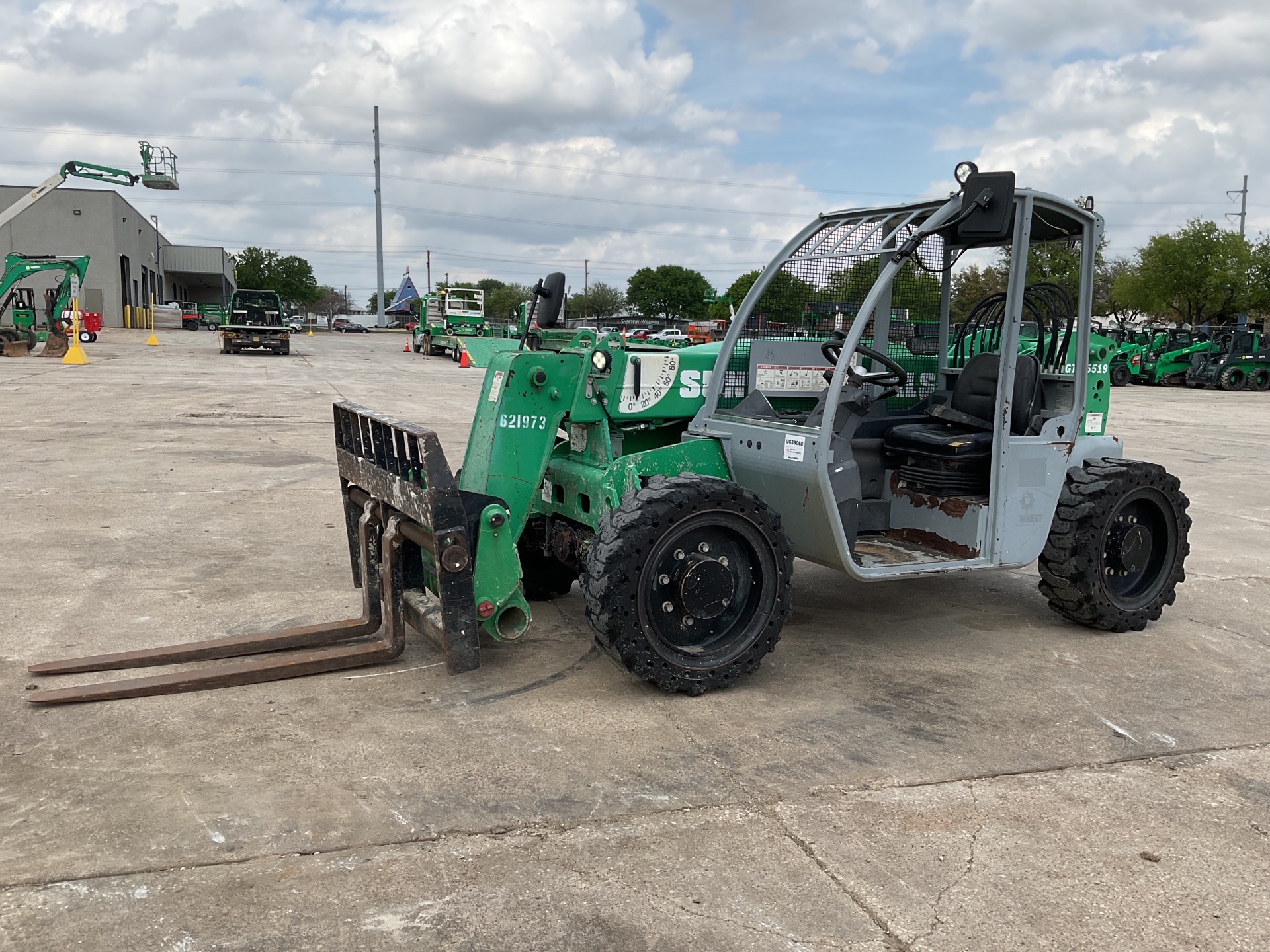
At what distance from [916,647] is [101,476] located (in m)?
7.89

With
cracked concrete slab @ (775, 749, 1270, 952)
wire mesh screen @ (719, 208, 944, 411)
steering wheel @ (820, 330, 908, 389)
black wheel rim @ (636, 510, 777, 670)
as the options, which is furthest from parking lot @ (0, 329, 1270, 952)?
wire mesh screen @ (719, 208, 944, 411)

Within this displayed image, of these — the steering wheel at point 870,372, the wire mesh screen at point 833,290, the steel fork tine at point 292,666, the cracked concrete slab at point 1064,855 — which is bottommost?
the cracked concrete slab at point 1064,855

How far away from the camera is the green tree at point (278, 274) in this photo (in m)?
96.9

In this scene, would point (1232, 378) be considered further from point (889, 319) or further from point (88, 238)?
point (88, 238)

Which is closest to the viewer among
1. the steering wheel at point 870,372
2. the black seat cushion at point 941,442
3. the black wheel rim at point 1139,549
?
the steering wheel at point 870,372

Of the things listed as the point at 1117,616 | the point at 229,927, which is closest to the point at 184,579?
the point at 229,927

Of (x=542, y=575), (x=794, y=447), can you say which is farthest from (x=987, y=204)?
(x=542, y=575)

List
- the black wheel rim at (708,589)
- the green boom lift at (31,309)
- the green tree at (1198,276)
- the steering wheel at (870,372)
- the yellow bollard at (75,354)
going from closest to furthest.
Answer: the black wheel rim at (708,589) < the steering wheel at (870,372) < the yellow bollard at (75,354) < the green boom lift at (31,309) < the green tree at (1198,276)

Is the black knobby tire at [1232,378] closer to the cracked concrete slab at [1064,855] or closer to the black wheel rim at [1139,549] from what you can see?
the black wheel rim at [1139,549]

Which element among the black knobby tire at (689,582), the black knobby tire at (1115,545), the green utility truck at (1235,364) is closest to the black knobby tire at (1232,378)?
the green utility truck at (1235,364)

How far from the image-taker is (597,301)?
8975 cm

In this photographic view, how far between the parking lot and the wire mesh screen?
4.92ft

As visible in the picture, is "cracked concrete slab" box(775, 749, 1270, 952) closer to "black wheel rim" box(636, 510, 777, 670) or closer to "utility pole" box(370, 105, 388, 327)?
"black wheel rim" box(636, 510, 777, 670)

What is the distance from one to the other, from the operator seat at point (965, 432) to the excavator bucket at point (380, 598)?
96.1 inches
